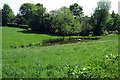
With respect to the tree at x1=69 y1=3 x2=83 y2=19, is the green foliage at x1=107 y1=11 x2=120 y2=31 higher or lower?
lower

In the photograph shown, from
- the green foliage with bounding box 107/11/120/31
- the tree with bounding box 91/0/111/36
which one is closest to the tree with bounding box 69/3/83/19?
the green foliage with bounding box 107/11/120/31

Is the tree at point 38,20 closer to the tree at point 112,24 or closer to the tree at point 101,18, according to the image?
the tree at point 101,18

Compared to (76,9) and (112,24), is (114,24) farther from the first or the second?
(76,9)

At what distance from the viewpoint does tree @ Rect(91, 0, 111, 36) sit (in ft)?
206

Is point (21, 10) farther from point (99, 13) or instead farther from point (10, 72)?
point (10, 72)

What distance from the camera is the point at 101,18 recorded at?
6359 centimetres

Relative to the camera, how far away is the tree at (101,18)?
6271 cm

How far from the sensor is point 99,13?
211 feet

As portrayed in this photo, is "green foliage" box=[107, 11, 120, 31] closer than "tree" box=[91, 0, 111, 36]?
No

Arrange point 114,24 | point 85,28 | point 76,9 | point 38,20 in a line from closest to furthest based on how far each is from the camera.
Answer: point 85,28, point 38,20, point 114,24, point 76,9

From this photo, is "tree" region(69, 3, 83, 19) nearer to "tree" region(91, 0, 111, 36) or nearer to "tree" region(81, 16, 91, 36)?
"tree" region(91, 0, 111, 36)

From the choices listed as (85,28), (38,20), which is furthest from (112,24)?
(38,20)

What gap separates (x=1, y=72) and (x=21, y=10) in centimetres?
11011

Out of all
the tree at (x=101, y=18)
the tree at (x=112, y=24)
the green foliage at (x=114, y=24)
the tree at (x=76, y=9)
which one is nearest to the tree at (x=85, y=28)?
the tree at (x=101, y=18)
